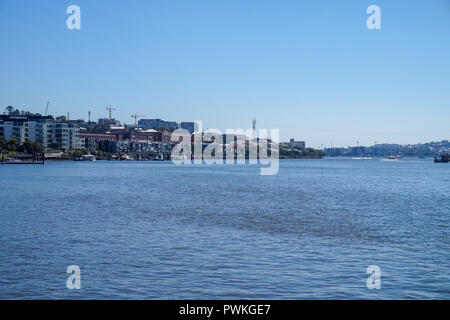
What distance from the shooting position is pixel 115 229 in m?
21.3

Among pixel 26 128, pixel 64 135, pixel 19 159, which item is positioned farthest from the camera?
pixel 64 135

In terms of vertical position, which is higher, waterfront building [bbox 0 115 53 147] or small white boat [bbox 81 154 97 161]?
waterfront building [bbox 0 115 53 147]

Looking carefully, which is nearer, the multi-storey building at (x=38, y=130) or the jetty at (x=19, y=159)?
the jetty at (x=19, y=159)

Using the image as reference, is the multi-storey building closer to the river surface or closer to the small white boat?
the small white boat

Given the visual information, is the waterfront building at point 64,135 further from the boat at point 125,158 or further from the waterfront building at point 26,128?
the boat at point 125,158

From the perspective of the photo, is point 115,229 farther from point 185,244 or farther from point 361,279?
point 361,279

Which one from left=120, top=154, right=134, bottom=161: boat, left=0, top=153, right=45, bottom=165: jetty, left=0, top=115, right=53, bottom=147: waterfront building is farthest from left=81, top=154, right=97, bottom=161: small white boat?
left=120, top=154, right=134, bottom=161: boat

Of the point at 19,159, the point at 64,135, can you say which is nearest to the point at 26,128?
the point at 64,135

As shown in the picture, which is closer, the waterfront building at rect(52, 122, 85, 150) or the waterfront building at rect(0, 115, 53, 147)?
the waterfront building at rect(0, 115, 53, 147)

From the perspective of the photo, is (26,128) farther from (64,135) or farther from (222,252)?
(222,252)

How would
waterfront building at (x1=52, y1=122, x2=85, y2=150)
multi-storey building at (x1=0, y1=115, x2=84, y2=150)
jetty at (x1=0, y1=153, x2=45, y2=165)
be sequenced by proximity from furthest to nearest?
waterfront building at (x1=52, y1=122, x2=85, y2=150) < multi-storey building at (x1=0, y1=115, x2=84, y2=150) < jetty at (x1=0, y1=153, x2=45, y2=165)

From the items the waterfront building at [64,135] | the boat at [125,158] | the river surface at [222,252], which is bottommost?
the river surface at [222,252]

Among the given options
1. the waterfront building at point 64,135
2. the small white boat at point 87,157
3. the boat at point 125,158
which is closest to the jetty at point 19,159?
the waterfront building at point 64,135

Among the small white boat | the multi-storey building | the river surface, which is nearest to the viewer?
the river surface
